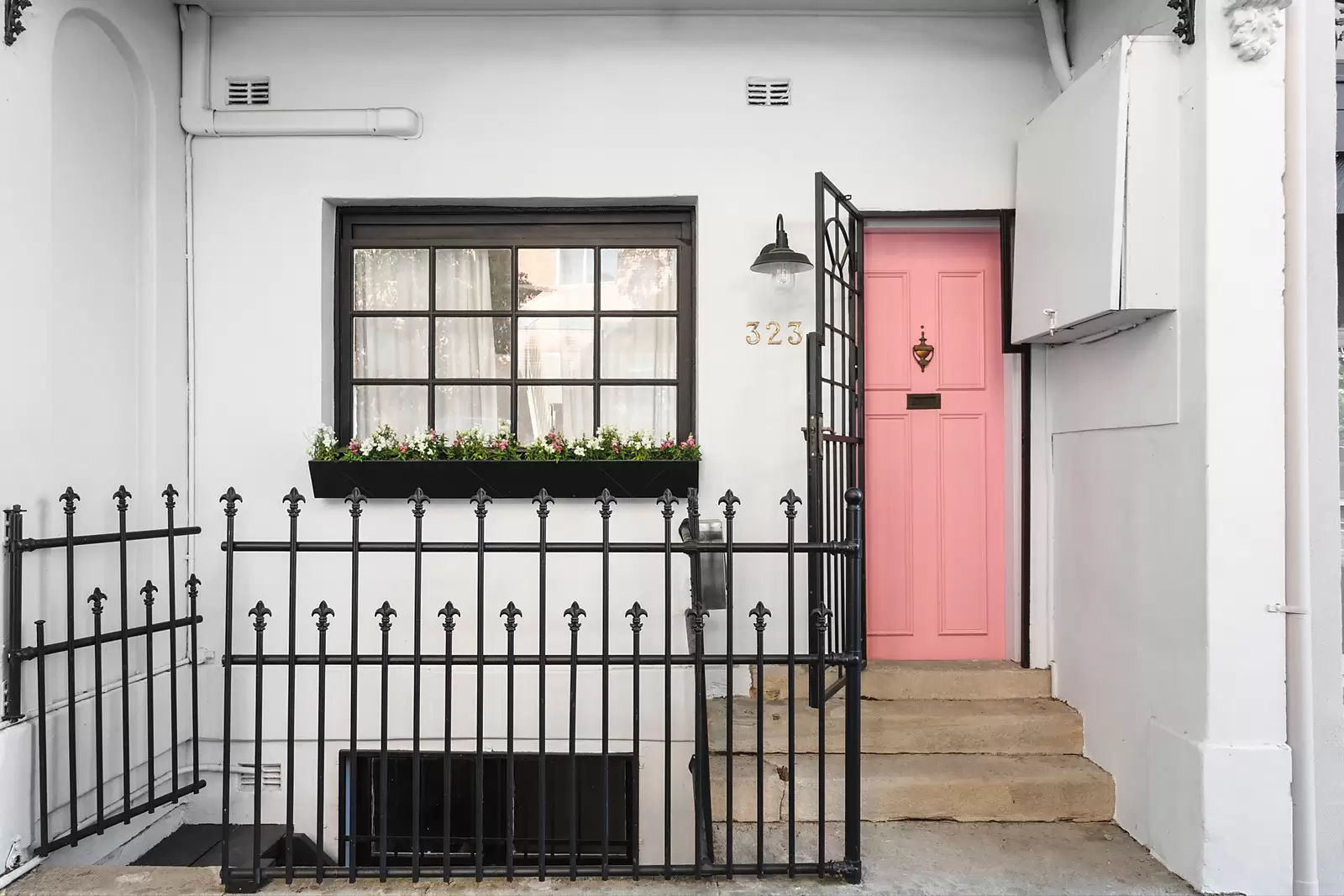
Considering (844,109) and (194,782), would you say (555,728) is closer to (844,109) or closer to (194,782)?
(194,782)

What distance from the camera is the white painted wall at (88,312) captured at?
9.30 ft

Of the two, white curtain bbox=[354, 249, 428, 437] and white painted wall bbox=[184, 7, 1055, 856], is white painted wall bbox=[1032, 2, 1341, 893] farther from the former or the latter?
white curtain bbox=[354, 249, 428, 437]

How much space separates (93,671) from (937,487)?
12.7ft

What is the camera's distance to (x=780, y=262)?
3545 millimetres

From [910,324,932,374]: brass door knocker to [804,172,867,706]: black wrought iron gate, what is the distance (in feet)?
1.10

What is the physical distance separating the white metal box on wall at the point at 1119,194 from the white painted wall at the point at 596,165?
0.67 meters

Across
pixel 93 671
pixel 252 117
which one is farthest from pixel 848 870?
pixel 252 117

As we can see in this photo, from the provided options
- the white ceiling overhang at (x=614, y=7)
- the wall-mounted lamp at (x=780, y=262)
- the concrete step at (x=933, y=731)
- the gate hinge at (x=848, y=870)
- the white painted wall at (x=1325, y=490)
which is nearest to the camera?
the gate hinge at (x=848, y=870)

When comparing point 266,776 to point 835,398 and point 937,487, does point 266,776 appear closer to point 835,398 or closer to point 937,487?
point 835,398

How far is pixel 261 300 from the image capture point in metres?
3.79

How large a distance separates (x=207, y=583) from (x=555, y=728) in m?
1.85

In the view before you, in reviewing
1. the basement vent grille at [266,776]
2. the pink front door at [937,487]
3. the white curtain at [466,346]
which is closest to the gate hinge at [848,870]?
the pink front door at [937,487]

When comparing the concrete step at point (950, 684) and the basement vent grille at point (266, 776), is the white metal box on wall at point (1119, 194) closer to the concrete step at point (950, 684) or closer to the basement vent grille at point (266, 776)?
the concrete step at point (950, 684)

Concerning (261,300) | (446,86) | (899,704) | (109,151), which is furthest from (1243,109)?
(109,151)
